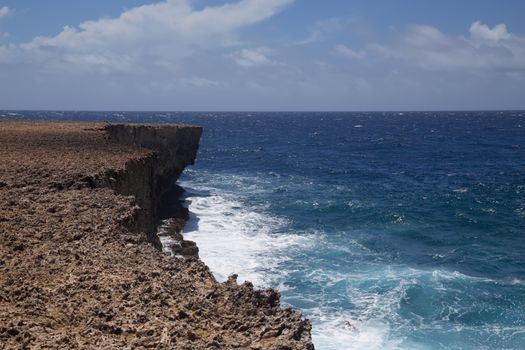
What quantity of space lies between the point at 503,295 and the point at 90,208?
62.2ft

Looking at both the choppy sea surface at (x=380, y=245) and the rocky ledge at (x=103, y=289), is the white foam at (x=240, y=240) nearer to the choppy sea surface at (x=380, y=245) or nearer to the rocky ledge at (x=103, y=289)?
the choppy sea surface at (x=380, y=245)

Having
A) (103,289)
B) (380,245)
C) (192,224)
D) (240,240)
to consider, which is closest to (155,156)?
(240,240)

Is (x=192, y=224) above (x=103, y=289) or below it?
below

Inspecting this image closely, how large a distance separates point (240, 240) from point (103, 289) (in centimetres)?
2308

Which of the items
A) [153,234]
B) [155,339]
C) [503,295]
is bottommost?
[503,295]

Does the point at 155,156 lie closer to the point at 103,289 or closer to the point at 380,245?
the point at 380,245

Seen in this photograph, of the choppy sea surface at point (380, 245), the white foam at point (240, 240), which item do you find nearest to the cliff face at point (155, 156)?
the white foam at point (240, 240)

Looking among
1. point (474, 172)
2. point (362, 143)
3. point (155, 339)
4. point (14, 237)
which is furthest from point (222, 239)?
point (362, 143)

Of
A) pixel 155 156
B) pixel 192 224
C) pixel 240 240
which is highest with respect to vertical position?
pixel 155 156

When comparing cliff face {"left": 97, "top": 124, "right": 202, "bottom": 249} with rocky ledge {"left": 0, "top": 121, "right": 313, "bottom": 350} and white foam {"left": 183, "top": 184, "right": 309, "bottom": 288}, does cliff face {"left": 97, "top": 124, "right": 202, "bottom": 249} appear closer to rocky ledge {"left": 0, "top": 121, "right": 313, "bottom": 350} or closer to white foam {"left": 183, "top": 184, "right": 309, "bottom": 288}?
white foam {"left": 183, "top": 184, "right": 309, "bottom": 288}

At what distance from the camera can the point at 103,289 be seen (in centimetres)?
809

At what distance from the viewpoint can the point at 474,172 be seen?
57.1 metres

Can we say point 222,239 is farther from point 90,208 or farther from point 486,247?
point 90,208

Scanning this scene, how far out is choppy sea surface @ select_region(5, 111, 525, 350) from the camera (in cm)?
2056
